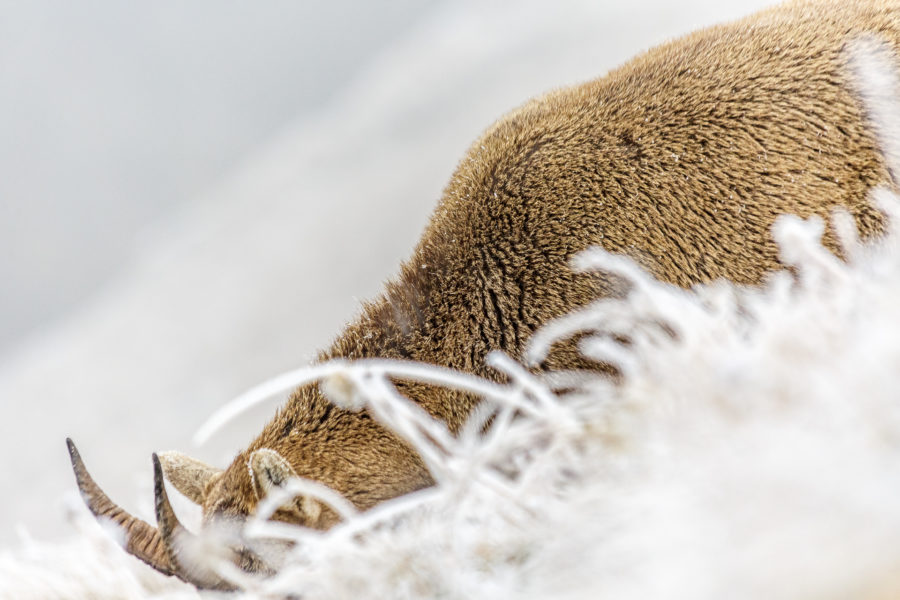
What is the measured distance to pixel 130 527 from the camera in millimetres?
1229

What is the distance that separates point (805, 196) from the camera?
1397mm

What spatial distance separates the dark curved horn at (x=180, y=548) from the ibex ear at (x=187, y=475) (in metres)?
0.25

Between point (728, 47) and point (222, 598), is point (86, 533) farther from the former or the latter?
point (728, 47)

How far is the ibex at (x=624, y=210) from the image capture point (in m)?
1.39

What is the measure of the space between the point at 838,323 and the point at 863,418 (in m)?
0.13

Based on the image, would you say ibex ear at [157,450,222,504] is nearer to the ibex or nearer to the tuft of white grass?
the ibex

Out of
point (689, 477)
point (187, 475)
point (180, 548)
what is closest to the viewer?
point (689, 477)

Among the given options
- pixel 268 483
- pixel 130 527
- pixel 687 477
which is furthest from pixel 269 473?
pixel 687 477

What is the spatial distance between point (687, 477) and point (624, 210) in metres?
0.87

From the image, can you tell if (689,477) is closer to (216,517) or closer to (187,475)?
(216,517)

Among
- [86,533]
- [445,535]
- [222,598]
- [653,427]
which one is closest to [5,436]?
[86,533]

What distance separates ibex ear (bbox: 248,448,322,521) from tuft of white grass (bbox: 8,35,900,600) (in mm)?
228

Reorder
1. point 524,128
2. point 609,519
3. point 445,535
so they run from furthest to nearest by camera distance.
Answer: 1. point 524,128
2. point 445,535
3. point 609,519

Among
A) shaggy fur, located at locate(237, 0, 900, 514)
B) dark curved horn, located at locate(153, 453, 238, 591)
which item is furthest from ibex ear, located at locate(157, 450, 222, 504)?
dark curved horn, located at locate(153, 453, 238, 591)
